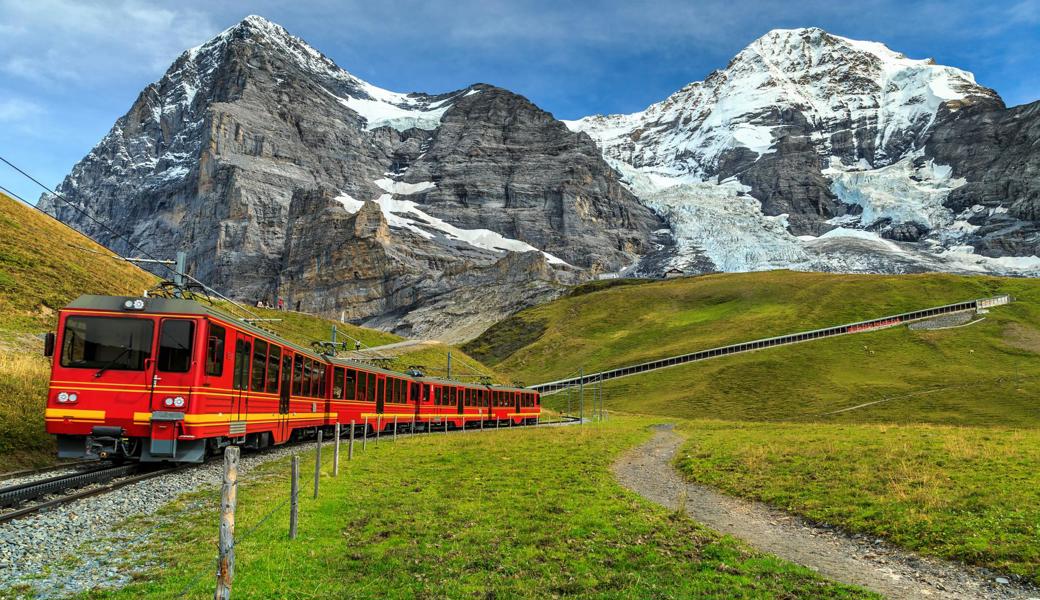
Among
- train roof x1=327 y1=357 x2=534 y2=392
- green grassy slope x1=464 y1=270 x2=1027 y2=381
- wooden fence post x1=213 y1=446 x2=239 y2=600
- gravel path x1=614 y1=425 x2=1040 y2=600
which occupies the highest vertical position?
green grassy slope x1=464 y1=270 x2=1027 y2=381

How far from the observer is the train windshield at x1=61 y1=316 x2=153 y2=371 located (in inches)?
730

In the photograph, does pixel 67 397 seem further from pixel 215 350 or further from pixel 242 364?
pixel 242 364

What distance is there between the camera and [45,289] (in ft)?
139

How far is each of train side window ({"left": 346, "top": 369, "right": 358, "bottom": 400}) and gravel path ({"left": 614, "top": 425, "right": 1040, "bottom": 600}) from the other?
1854 cm

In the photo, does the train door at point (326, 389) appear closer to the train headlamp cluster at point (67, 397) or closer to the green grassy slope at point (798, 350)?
the train headlamp cluster at point (67, 397)

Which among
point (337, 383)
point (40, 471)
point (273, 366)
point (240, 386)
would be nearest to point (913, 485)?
point (240, 386)

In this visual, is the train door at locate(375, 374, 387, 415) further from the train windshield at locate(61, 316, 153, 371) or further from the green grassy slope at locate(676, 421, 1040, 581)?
the train windshield at locate(61, 316, 153, 371)

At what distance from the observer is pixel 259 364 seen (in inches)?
924

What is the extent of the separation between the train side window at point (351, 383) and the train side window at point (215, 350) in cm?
1470

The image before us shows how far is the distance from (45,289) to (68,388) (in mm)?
30098

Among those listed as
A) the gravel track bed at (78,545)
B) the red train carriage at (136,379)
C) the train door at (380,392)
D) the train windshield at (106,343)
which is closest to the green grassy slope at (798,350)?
the train door at (380,392)

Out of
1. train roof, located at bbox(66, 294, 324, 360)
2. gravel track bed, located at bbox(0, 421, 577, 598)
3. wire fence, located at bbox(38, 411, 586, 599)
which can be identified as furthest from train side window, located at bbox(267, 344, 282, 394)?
gravel track bed, located at bbox(0, 421, 577, 598)

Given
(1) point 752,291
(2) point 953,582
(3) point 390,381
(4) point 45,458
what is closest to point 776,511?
(2) point 953,582

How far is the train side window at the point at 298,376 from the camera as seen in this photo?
27.5 metres
